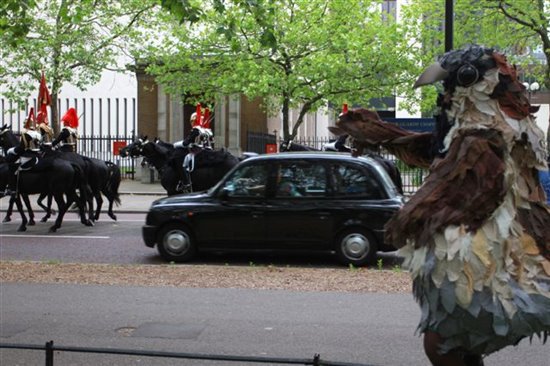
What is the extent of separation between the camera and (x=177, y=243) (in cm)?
1135

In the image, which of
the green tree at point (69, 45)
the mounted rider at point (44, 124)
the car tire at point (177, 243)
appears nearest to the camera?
the car tire at point (177, 243)

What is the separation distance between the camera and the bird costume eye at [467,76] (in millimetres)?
3227

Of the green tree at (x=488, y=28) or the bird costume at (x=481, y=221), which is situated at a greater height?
the green tree at (x=488, y=28)

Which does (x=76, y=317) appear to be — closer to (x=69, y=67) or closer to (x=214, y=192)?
(x=214, y=192)

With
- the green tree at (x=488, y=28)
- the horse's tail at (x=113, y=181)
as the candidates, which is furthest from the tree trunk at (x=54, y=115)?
the green tree at (x=488, y=28)

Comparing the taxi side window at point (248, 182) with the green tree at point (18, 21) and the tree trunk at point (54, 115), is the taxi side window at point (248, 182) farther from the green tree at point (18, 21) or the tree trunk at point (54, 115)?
the tree trunk at point (54, 115)

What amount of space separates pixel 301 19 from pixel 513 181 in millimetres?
21818

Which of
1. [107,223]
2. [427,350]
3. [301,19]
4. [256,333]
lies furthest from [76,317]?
[301,19]

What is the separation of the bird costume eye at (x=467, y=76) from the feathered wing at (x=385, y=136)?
0.49 m

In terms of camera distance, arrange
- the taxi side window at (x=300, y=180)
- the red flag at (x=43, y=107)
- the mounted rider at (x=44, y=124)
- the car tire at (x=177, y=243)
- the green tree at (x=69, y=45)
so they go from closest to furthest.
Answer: the taxi side window at (x=300, y=180), the car tire at (x=177, y=243), the mounted rider at (x=44, y=124), the red flag at (x=43, y=107), the green tree at (x=69, y=45)

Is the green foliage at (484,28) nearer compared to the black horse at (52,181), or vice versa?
the black horse at (52,181)

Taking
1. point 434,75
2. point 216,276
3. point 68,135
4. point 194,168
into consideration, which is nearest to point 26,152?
point 68,135

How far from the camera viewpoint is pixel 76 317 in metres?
7.59

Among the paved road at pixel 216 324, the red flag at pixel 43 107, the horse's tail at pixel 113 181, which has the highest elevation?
the red flag at pixel 43 107
